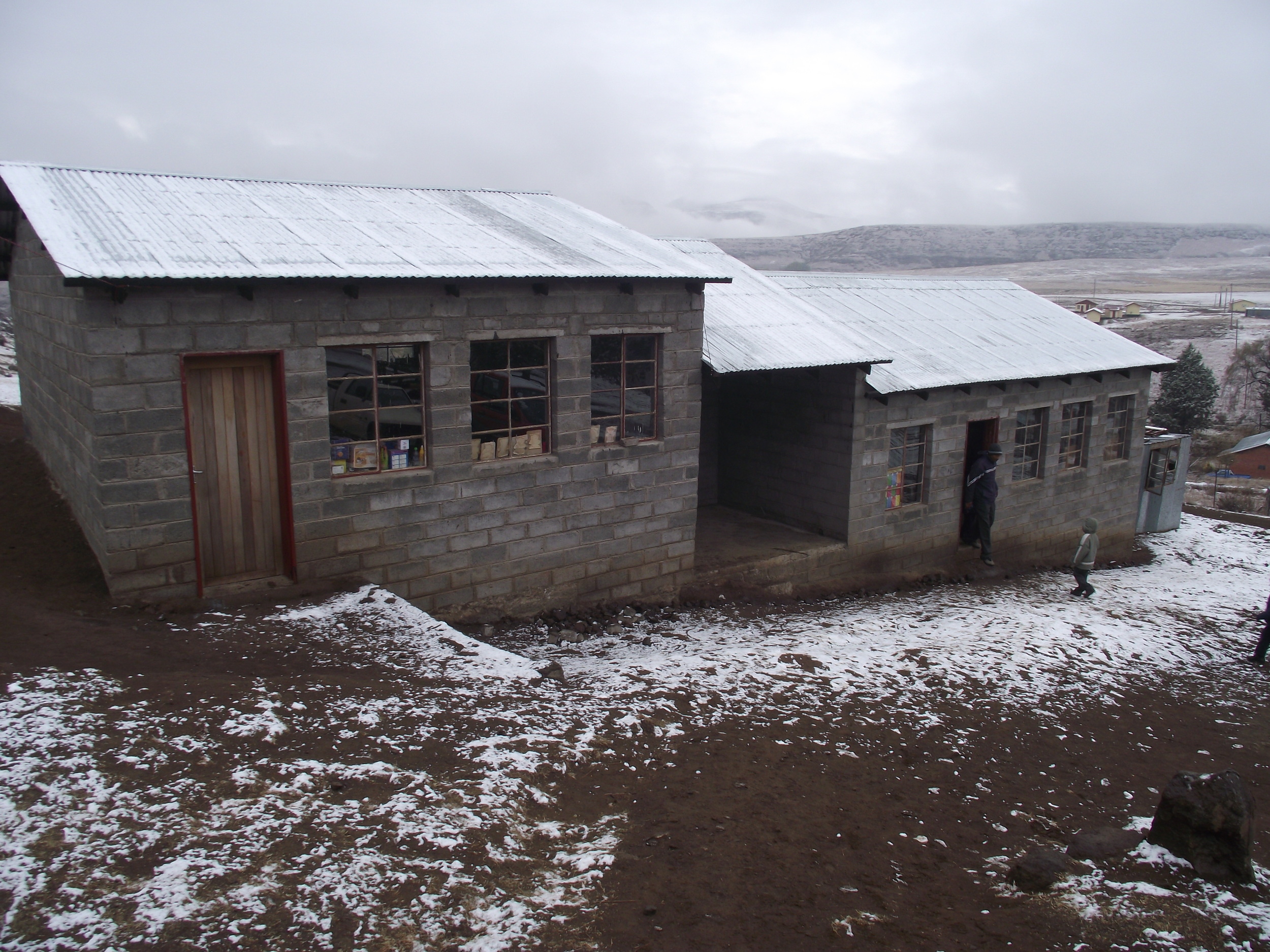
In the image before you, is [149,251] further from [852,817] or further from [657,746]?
[852,817]

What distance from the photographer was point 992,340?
53.9 feet

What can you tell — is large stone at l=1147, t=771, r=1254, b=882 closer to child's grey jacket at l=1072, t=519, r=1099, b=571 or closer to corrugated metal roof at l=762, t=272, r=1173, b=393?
corrugated metal roof at l=762, t=272, r=1173, b=393

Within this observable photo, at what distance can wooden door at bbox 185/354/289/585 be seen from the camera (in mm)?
8047

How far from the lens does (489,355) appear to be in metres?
9.66

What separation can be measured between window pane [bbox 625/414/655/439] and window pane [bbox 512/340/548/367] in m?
1.56

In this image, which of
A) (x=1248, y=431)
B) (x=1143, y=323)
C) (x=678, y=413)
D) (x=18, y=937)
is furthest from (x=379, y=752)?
(x=1143, y=323)

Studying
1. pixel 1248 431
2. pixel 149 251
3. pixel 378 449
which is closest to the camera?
pixel 149 251

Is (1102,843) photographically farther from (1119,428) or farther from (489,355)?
(1119,428)

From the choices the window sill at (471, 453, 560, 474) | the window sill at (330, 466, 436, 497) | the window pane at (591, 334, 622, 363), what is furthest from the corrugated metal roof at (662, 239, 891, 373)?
the window sill at (330, 466, 436, 497)

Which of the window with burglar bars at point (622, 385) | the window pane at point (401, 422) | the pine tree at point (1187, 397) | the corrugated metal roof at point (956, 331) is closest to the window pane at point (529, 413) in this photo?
the window with burglar bars at point (622, 385)

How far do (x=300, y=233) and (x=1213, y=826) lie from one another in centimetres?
929

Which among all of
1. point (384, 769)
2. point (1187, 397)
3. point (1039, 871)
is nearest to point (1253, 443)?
point (1187, 397)

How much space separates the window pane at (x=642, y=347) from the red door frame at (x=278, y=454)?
4128mm

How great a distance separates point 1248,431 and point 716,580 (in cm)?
3645
